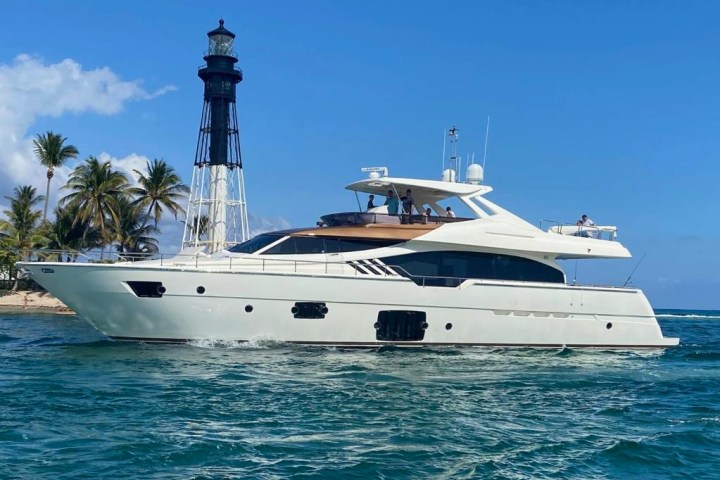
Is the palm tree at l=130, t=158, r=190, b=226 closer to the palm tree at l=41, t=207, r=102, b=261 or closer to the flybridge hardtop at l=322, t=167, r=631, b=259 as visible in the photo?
the palm tree at l=41, t=207, r=102, b=261

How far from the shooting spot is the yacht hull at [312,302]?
545 inches

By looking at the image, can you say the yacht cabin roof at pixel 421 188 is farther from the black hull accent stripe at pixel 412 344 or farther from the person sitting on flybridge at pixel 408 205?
the black hull accent stripe at pixel 412 344

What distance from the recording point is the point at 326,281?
14.8 metres

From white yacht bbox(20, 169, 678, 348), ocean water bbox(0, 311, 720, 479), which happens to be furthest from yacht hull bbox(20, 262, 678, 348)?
ocean water bbox(0, 311, 720, 479)

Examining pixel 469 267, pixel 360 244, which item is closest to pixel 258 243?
pixel 360 244

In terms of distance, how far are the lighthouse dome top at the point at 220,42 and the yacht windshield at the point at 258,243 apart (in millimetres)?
21241

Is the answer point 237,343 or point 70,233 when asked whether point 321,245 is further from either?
point 70,233

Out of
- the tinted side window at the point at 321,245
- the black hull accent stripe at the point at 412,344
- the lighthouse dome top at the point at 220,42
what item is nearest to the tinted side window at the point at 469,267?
the tinted side window at the point at 321,245

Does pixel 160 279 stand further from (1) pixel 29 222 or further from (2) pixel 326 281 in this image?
(1) pixel 29 222

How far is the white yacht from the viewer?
13961 mm

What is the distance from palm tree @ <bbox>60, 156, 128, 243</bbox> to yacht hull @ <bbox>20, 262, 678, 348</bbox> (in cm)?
2536

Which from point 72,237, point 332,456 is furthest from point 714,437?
point 72,237

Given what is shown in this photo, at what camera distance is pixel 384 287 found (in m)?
15.4

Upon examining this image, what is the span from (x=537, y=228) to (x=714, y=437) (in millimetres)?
9717
